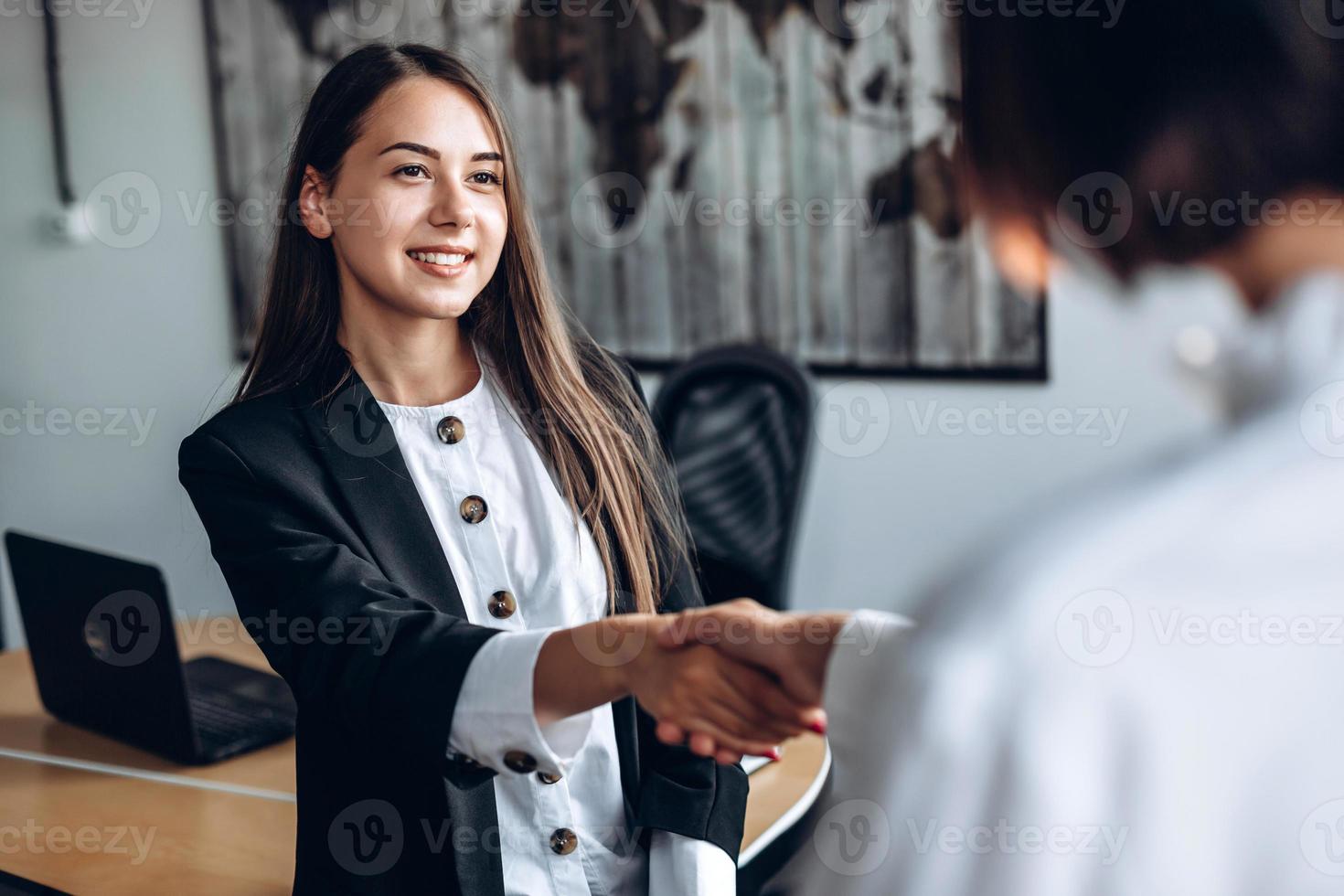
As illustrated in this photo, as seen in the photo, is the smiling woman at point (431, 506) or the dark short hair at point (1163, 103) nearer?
the dark short hair at point (1163, 103)

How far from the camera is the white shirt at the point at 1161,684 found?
0.49m

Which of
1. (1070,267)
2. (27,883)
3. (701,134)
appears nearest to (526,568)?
(27,883)

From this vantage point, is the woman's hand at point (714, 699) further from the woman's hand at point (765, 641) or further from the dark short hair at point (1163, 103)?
the dark short hair at point (1163, 103)

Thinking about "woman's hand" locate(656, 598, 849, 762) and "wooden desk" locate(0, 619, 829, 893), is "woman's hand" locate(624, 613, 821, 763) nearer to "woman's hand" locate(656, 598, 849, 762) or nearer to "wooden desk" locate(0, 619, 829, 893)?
"woman's hand" locate(656, 598, 849, 762)

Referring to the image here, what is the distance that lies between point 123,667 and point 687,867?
87cm

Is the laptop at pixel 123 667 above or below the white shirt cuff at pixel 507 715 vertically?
below

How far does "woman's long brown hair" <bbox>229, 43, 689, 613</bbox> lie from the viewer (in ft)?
4.38

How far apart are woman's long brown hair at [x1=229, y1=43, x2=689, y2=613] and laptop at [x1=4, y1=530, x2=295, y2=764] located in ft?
1.42

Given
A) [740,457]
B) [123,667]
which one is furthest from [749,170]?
[123,667]

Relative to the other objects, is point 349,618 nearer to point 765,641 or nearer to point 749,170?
point 765,641

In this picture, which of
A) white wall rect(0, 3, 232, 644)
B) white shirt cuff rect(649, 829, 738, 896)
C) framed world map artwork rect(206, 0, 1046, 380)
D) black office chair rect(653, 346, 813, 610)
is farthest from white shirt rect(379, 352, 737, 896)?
white wall rect(0, 3, 232, 644)

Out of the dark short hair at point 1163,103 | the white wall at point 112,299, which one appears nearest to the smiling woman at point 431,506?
the dark short hair at point 1163,103

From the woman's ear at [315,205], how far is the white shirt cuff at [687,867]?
0.71 meters

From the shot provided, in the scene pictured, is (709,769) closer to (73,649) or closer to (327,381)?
(327,381)
